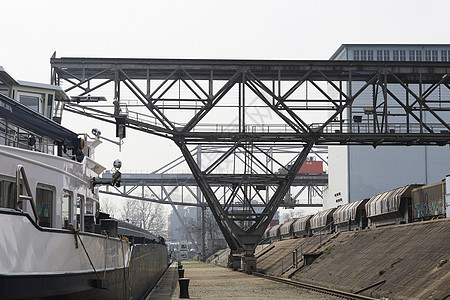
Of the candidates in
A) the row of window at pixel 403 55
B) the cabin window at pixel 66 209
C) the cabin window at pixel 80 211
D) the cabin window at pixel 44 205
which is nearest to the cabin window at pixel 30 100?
the cabin window at pixel 80 211

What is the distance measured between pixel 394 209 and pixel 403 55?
4334 centimetres

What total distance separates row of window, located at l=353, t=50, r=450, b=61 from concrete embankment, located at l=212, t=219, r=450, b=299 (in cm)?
3935

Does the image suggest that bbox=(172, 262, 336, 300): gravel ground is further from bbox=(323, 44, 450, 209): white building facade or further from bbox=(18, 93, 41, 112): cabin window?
bbox=(323, 44, 450, 209): white building facade

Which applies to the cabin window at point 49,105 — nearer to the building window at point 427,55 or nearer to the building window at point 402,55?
the building window at point 402,55

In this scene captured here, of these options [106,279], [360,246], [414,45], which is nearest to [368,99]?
[414,45]

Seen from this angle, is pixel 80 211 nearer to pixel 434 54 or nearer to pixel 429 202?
pixel 429 202

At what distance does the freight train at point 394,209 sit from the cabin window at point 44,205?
73.0 ft

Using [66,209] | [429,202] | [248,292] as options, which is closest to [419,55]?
[429,202]

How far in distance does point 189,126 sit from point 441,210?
15368 mm

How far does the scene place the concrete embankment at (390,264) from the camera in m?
22.2

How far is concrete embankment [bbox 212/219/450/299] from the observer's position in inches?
874

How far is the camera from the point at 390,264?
27234 millimetres

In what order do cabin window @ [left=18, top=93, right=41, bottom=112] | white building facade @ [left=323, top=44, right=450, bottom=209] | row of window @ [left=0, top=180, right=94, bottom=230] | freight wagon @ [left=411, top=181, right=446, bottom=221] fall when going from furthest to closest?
white building facade @ [left=323, top=44, right=450, bottom=209] → freight wagon @ [left=411, top=181, right=446, bottom=221] → cabin window @ [left=18, top=93, right=41, bottom=112] → row of window @ [left=0, top=180, right=94, bottom=230]

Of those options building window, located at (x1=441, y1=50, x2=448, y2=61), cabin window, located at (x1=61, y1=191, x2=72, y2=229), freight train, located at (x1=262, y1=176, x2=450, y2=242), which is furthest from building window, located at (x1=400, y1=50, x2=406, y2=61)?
cabin window, located at (x1=61, y1=191, x2=72, y2=229)
